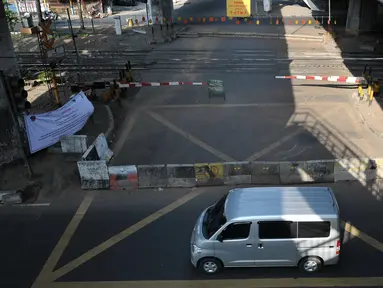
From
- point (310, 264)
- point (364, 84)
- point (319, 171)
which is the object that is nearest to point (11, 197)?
point (310, 264)

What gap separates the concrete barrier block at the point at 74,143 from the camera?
16.2m

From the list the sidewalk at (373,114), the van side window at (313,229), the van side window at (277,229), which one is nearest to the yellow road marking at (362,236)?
the van side window at (313,229)

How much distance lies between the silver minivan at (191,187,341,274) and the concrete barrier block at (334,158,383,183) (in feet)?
12.4

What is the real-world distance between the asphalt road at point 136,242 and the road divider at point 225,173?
35 cm

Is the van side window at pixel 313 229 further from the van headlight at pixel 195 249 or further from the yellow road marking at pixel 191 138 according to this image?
the yellow road marking at pixel 191 138

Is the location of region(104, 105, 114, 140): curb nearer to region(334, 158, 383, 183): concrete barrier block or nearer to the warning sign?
region(334, 158, 383, 183): concrete barrier block

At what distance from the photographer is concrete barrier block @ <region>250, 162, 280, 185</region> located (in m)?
13.9

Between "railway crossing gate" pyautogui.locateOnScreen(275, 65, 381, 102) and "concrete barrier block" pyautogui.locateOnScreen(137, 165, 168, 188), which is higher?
"railway crossing gate" pyautogui.locateOnScreen(275, 65, 381, 102)

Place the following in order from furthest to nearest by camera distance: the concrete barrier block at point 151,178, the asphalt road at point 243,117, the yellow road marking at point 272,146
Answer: the asphalt road at point 243,117
the yellow road marking at point 272,146
the concrete barrier block at point 151,178

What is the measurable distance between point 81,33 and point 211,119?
25.0 metres

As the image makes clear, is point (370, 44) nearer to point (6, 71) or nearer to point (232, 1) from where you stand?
point (232, 1)

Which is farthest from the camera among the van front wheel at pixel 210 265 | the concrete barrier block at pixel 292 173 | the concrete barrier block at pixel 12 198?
the concrete barrier block at pixel 12 198

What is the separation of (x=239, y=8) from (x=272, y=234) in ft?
106

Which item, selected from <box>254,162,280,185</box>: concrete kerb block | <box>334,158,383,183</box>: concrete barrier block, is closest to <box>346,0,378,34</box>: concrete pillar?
<box>334,158,383,183</box>: concrete barrier block
